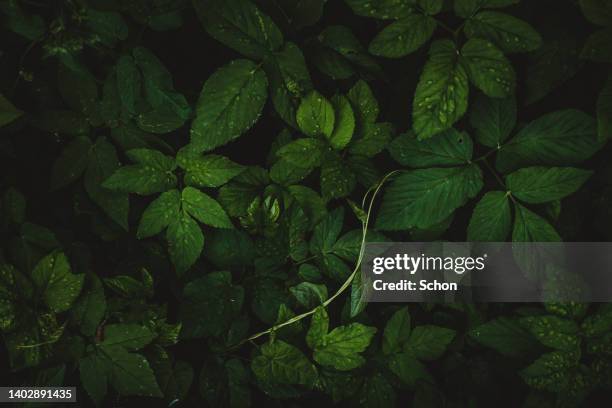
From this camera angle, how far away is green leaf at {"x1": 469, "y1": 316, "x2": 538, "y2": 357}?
125cm

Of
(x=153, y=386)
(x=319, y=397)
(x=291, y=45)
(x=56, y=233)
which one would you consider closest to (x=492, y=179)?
(x=291, y=45)

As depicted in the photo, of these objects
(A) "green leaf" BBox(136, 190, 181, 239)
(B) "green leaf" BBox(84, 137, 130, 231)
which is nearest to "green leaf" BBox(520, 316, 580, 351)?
(A) "green leaf" BBox(136, 190, 181, 239)

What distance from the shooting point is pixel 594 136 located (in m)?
1.11

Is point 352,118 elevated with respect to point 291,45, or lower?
lower

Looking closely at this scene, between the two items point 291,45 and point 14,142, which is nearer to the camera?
point 291,45

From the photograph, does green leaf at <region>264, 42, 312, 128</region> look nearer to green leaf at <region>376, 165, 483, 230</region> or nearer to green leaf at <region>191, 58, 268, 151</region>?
green leaf at <region>191, 58, 268, 151</region>

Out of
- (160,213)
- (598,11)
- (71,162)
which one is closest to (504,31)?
(598,11)

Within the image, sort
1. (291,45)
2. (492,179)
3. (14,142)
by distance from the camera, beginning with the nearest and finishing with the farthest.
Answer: (291,45) → (492,179) → (14,142)

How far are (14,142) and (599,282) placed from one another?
1.54 m

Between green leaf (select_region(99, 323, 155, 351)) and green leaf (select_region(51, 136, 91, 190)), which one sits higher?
green leaf (select_region(51, 136, 91, 190))

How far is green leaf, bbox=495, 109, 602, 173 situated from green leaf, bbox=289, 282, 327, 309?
0.53 meters

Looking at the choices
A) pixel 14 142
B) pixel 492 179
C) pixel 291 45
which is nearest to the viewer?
pixel 291 45

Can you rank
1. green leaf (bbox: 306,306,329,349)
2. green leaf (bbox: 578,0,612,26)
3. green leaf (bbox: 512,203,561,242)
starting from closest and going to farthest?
1. green leaf (bbox: 578,0,612,26)
2. green leaf (bbox: 512,203,561,242)
3. green leaf (bbox: 306,306,329,349)

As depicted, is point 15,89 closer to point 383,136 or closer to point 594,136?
point 383,136
